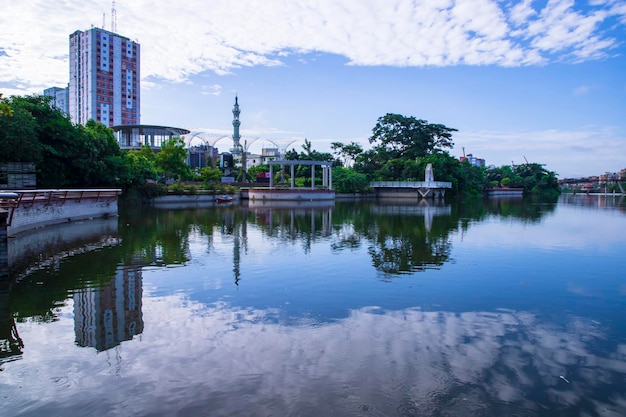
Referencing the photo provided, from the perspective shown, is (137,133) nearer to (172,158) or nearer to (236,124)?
(236,124)

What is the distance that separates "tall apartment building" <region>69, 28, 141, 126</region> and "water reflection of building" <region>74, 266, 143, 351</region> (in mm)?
93654

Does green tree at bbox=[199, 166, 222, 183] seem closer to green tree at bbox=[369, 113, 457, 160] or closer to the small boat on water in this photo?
the small boat on water

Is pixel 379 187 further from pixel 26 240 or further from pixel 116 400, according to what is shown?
pixel 116 400

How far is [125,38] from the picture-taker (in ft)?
320

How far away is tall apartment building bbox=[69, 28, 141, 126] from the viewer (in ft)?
305

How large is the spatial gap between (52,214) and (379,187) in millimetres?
53627

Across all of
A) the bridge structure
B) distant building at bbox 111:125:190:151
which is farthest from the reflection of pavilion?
distant building at bbox 111:125:190:151

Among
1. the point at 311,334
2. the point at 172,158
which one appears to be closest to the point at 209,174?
the point at 172,158

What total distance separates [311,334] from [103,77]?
3976 inches

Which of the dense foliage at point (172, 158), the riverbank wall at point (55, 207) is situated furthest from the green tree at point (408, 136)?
the riverbank wall at point (55, 207)

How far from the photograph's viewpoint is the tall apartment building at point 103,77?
9281 cm

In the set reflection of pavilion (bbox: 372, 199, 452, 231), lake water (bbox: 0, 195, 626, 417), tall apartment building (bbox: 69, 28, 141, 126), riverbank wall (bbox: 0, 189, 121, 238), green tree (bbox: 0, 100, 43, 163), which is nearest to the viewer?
lake water (bbox: 0, 195, 626, 417)

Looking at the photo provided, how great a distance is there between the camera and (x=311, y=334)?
7.25 meters

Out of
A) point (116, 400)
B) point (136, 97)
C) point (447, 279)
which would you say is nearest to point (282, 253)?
point (447, 279)
